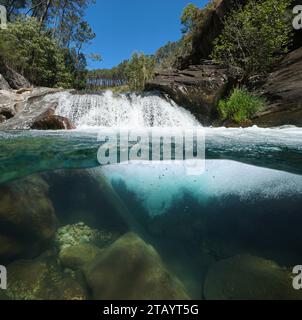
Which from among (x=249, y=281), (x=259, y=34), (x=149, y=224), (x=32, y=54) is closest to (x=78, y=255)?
(x=149, y=224)

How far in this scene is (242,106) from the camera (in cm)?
1085

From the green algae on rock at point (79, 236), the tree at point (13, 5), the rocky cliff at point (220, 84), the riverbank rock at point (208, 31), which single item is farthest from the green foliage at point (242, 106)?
the tree at point (13, 5)

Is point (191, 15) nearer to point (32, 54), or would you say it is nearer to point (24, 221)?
point (32, 54)

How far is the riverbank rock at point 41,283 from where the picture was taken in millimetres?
2320

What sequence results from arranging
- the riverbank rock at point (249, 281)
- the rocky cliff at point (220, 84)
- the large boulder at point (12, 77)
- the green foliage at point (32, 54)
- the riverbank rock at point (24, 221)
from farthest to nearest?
the large boulder at point (12, 77), the green foliage at point (32, 54), the rocky cliff at point (220, 84), the riverbank rock at point (24, 221), the riverbank rock at point (249, 281)

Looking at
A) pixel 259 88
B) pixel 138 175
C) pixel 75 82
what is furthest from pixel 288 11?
pixel 75 82

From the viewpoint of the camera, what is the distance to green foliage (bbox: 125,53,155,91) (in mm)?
35594

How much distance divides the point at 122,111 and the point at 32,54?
1207cm

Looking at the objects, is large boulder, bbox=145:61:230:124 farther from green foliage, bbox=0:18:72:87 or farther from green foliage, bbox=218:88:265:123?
green foliage, bbox=0:18:72:87

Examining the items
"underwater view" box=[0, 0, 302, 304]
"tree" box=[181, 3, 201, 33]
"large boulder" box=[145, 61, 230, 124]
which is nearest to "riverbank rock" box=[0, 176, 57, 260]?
"underwater view" box=[0, 0, 302, 304]

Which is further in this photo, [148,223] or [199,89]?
[199,89]

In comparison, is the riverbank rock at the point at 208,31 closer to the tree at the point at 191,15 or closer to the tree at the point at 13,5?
the tree at the point at 191,15

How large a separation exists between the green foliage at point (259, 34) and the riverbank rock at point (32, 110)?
9602 mm

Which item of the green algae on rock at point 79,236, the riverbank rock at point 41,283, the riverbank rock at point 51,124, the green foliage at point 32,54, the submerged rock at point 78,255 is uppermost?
the green foliage at point 32,54
